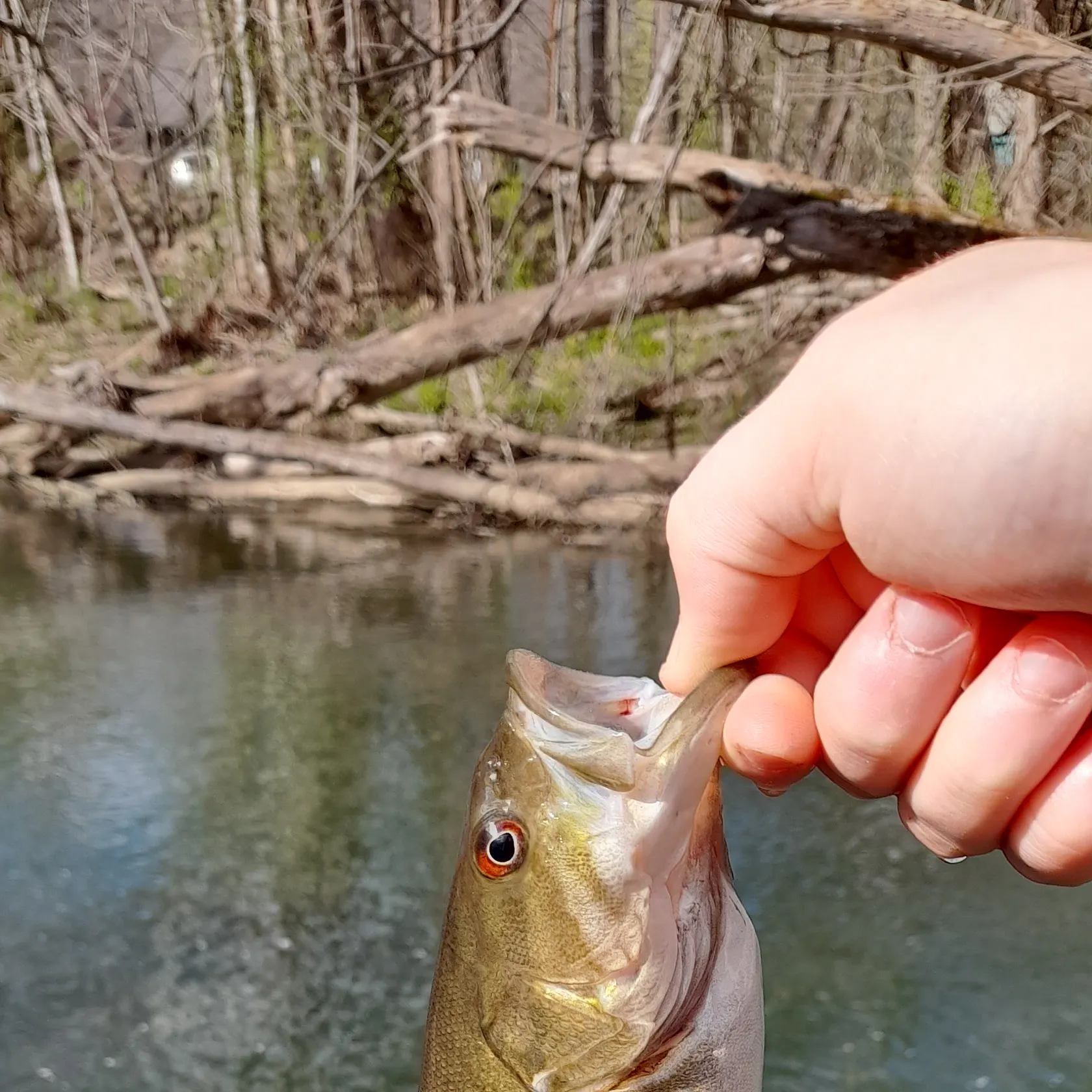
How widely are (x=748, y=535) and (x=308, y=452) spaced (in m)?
6.63

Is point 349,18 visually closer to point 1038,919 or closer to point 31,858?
point 31,858

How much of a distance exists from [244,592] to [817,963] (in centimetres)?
452

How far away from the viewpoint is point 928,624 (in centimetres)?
132

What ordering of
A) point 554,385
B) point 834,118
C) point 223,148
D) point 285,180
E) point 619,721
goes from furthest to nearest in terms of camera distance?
point 285,180
point 223,148
point 834,118
point 554,385
point 619,721

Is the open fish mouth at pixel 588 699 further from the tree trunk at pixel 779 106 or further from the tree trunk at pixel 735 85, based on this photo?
the tree trunk at pixel 779 106

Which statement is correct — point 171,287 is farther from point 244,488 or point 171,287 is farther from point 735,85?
point 735,85

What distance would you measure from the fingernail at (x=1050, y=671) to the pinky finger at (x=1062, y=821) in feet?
0.47

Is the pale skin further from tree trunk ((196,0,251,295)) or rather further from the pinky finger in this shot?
tree trunk ((196,0,251,295))

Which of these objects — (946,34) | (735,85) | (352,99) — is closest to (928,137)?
(735,85)

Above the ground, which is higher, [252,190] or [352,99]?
[352,99]

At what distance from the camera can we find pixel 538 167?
269 inches

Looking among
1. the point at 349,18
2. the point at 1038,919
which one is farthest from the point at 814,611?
the point at 349,18

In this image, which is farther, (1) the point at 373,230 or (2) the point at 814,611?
(1) the point at 373,230

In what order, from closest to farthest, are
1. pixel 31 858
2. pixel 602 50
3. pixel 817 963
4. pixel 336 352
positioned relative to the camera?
pixel 817 963 → pixel 31 858 → pixel 336 352 → pixel 602 50
